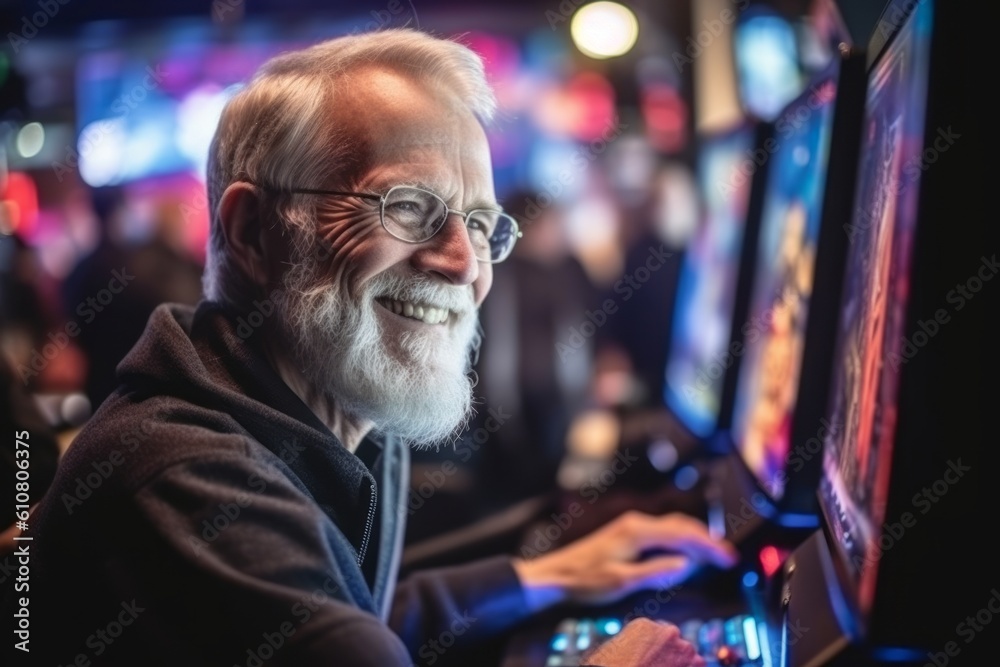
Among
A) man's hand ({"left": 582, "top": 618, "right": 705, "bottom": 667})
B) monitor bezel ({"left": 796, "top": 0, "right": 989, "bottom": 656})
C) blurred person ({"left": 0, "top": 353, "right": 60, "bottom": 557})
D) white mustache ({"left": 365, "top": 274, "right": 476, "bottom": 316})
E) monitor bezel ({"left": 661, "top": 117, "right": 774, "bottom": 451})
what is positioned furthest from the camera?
monitor bezel ({"left": 661, "top": 117, "right": 774, "bottom": 451})

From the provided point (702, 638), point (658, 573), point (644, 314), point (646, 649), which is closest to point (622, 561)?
point (658, 573)

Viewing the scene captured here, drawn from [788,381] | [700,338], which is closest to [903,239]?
[788,381]

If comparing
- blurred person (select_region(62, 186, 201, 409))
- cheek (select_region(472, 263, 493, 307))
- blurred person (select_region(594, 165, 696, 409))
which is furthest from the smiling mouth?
blurred person (select_region(594, 165, 696, 409))

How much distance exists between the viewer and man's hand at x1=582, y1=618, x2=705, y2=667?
1213mm

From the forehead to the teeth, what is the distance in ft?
0.58

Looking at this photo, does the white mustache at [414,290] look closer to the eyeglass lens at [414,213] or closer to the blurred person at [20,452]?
the eyeglass lens at [414,213]

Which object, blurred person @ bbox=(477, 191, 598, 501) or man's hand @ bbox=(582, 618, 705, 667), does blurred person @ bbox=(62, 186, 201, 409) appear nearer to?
blurred person @ bbox=(477, 191, 598, 501)

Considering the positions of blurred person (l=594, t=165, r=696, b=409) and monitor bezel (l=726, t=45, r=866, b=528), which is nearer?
monitor bezel (l=726, t=45, r=866, b=528)

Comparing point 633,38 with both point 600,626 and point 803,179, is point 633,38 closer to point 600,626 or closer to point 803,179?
point 803,179

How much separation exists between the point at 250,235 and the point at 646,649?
81cm

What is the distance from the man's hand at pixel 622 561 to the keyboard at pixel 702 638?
10 centimetres

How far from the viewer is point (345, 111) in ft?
4.23

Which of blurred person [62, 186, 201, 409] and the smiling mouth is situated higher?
the smiling mouth

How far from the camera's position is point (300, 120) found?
1294mm
